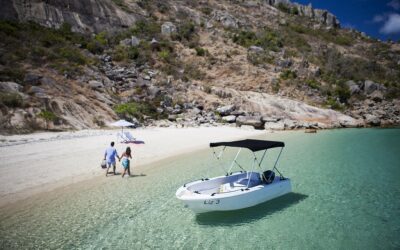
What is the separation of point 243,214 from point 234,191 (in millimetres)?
953

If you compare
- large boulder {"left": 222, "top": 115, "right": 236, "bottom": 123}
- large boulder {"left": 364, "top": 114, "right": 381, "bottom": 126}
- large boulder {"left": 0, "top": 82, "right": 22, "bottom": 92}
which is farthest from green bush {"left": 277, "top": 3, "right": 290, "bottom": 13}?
large boulder {"left": 0, "top": 82, "right": 22, "bottom": 92}

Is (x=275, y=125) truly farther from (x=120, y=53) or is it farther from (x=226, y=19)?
(x=226, y=19)

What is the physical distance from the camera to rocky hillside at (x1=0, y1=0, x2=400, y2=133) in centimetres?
3516

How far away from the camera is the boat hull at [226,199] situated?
1012 cm

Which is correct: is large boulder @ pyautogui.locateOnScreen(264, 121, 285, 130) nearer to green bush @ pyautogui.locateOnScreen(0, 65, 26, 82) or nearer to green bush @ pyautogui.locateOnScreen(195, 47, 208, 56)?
green bush @ pyautogui.locateOnScreen(195, 47, 208, 56)

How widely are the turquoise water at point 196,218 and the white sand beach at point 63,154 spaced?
1.39 m

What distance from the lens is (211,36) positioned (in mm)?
70375

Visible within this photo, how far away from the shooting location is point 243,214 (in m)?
10.8

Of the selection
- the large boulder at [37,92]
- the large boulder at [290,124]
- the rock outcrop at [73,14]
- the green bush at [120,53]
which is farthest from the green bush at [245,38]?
the large boulder at [37,92]

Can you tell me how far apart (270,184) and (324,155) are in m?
13.3

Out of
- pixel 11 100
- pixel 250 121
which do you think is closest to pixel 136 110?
pixel 11 100

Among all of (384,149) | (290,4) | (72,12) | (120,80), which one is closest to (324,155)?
(384,149)

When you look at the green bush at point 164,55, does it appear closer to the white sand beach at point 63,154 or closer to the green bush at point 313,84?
the green bush at point 313,84

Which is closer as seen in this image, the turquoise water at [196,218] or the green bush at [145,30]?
the turquoise water at [196,218]
